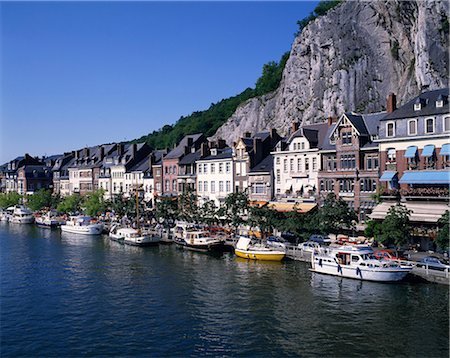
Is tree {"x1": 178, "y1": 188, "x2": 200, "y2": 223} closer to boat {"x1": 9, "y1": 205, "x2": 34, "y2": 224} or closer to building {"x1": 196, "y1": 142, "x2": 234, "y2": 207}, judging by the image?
building {"x1": 196, "y1": 142, "x2": 234, "y2": 207}

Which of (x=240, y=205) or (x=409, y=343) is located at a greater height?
(x=240, y=205)

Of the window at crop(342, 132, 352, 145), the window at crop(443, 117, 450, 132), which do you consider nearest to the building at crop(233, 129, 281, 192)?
the window at crop(342, 132, 352, 145)

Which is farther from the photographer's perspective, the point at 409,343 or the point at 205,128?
the point at 205,128

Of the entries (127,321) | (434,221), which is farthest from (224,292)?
(434,221)

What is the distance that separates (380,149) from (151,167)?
177ft

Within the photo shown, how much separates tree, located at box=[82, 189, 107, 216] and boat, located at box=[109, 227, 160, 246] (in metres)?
26.9

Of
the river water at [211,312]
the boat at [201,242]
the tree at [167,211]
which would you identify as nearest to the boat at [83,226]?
the tree at [167,211]

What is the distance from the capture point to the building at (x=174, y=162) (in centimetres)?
9369

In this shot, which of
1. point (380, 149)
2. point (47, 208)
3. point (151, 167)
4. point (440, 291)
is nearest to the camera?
point (440, 291)

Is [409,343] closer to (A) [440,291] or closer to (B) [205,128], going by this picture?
(A) [440,291]

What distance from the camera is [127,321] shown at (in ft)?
116

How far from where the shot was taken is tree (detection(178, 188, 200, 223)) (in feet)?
253

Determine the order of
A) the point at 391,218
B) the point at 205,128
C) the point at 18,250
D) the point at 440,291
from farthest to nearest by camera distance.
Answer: the point at 205,128, the point at 18,250, the point at 391,218, the point at 440,291

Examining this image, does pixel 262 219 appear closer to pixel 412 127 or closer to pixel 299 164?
pixel 299 164
